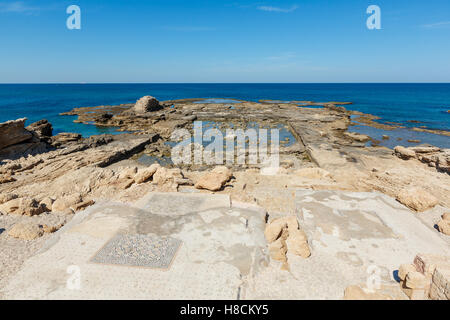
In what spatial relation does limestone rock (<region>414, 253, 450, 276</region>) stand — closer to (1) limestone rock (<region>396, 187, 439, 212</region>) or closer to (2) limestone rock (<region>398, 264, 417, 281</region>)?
(2) limestone rock (<region>398, 264, 417, 281</region>)

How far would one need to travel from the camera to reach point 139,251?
5715 mm

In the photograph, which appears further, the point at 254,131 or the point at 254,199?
the point at 254,131

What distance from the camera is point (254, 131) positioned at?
94.4 ft

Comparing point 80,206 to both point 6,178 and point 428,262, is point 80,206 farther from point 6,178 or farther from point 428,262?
point 428,262

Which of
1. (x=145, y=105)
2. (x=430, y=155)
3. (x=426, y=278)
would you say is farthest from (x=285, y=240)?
(x=145, y=105)

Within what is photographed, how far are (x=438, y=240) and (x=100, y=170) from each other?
1346 centimetres

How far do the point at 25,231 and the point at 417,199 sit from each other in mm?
12511

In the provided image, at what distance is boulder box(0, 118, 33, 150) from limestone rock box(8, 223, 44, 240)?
14801mm

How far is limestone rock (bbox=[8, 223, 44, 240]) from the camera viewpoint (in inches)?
265

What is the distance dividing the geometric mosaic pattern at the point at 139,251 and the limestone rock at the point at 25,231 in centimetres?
257

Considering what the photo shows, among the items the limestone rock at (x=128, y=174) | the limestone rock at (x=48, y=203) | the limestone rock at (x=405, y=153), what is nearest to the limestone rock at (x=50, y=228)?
the limestone rock at (x=48, y=203)
